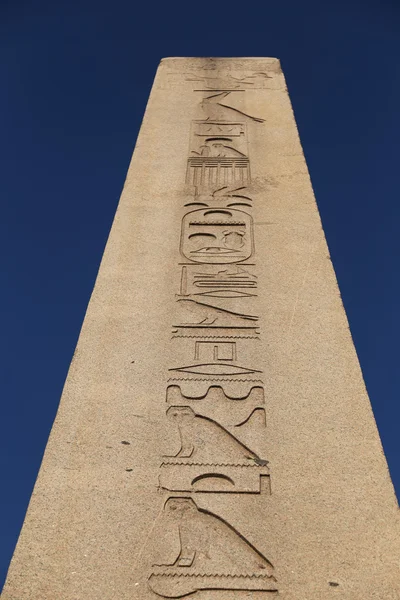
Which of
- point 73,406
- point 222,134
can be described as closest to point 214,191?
point 222,134

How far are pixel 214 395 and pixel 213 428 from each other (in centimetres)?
15

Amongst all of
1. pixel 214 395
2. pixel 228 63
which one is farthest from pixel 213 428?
pixel 228 63

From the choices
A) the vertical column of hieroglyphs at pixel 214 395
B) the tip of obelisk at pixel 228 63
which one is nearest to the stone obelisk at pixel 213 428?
the vertical column of hieroglyphs at pixel 214 395

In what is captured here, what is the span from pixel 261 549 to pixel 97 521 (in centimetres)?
47

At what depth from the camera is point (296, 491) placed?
7.85ft

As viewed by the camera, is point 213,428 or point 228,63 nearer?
point 213,428

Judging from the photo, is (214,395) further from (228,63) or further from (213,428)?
(228,63)

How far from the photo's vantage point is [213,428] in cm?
261

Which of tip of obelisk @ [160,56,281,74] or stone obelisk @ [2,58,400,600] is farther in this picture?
tip of obelisk @ [160,56,281,74]

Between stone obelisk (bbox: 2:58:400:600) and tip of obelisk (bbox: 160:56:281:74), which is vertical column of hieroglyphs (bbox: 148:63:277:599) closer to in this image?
stone obelisk (bbox: 2:58:400:600)

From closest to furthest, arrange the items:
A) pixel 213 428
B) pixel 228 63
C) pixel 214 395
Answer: pixel 213 428 → pixel 214 395 → pixel 228 63

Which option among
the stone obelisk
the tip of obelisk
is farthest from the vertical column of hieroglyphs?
the tip of obelisk

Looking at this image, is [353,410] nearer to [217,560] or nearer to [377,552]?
[377,552]

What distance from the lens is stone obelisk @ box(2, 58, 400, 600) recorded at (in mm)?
2197
